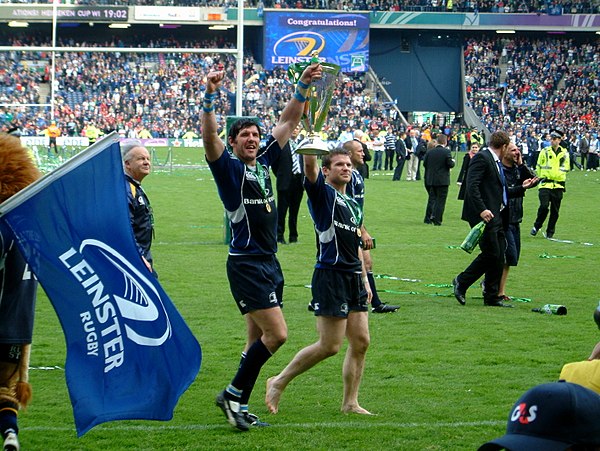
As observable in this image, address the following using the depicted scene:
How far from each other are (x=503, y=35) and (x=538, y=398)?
219ft

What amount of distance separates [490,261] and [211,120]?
241 inches

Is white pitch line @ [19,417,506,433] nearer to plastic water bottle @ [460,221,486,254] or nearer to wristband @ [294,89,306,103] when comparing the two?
wristband @ [294,89,306,103]

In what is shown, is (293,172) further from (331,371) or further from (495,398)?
(495,398)

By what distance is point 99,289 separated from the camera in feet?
16.7

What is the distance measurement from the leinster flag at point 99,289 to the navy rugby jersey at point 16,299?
39 centimetres

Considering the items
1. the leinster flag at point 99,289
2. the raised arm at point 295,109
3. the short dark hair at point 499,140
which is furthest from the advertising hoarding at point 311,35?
the leinster flag at point 99,289

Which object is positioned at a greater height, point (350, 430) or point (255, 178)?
point (255, 178)

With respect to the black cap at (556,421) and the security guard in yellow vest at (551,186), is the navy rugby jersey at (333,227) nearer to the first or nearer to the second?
the black cap at (556,421)

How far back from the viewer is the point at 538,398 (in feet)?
8.88

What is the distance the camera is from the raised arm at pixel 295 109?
7.05m

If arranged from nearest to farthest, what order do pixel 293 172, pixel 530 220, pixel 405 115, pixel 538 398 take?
pixel 538 398
pixel 293 172
pixel 530 220
pixel 405 115

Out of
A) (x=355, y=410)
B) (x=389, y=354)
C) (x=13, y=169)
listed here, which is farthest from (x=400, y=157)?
(x=13, y=169)

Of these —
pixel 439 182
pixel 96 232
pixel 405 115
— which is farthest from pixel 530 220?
pixel 405 115

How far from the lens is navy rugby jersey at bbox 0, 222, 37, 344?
5.38 meters
